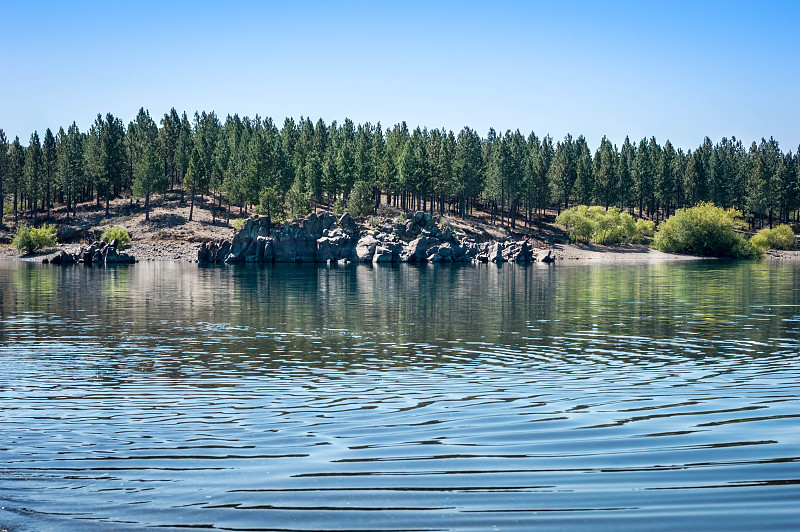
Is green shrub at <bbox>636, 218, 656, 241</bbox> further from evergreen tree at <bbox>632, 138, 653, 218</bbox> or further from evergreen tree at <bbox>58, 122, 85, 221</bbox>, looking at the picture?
evergreen tree at <bbox>58, 122, 85, 221</bbox>

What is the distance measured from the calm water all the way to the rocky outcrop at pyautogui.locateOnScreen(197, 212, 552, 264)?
293ft

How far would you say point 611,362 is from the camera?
85.2 ft

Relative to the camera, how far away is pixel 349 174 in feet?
518

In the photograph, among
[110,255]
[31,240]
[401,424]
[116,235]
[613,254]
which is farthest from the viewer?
[613,254]

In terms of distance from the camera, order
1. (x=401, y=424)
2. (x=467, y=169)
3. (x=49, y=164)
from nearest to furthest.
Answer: (x=401, y=424) < (x=49, y=164) < (x=467, y=169)

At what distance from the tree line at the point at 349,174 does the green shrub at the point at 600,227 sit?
15.2m

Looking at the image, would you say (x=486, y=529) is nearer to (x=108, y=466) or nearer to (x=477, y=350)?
(x=108, y=466)

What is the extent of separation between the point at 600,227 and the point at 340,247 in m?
58.7

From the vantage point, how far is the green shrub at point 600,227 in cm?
15262

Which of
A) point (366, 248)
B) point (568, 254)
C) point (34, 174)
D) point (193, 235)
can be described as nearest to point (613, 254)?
point (568, 254)

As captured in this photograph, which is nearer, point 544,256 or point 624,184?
point 544,256

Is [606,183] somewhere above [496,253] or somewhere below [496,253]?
above

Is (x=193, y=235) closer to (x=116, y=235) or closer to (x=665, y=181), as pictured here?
(x=116, y=235)

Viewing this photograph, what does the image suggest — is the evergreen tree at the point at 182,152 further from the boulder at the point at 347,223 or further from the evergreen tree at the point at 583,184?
the evergreen tree at the point at 583,184
